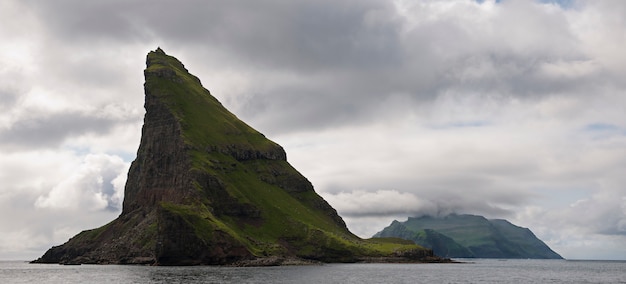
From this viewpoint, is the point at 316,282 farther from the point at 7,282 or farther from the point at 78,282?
the point at 7,282

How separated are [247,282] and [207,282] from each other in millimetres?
11273

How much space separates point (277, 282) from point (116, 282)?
149ft

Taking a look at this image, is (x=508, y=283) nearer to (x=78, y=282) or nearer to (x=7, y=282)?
(x=78, y=282)

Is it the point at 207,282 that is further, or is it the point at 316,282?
the point at 316,282

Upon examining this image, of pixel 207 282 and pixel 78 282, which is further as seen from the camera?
pixel 78 282

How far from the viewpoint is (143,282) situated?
168m

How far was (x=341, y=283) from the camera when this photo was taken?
573 feet

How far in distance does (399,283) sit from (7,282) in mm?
120326

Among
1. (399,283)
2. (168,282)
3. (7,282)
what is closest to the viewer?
(168,282)

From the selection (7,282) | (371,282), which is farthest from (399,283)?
(7,282)

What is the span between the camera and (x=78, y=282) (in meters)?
178

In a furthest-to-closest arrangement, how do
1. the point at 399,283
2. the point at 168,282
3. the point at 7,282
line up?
the point at 7,282, the point at 399,283, the point at 168,282

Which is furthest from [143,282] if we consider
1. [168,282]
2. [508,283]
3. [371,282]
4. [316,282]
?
[508,283]

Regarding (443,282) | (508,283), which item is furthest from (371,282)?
(508,283)
